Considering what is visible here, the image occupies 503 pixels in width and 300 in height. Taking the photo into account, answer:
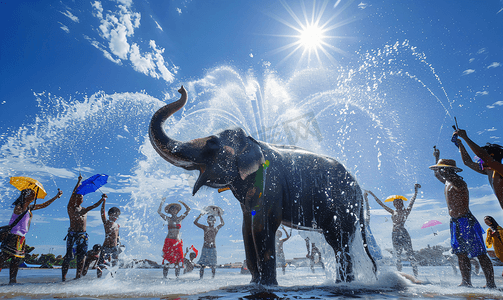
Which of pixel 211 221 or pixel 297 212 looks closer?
pixel 297 212

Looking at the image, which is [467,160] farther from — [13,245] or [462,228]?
[13,245]

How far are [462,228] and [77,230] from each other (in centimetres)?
800

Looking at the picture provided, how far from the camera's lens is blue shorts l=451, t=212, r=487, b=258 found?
4609 mm

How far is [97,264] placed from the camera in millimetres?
7359

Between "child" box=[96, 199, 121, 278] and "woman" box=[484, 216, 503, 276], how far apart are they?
8.96 metres

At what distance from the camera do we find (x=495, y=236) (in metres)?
5.18

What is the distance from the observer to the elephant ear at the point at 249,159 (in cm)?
398

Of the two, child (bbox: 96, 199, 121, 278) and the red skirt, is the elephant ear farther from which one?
the red skirt

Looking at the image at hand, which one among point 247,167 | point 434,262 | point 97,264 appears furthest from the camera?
point 434,262

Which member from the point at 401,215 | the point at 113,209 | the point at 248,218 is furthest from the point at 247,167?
the point at 401,215

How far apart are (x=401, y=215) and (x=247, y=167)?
6.85 metres

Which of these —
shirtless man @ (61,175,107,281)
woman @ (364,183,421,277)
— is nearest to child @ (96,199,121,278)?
shirtless man @ (61,175,107,281)

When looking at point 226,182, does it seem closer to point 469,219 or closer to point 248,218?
point 248,218

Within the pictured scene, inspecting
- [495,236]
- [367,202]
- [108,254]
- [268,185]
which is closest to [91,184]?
[108,254]
